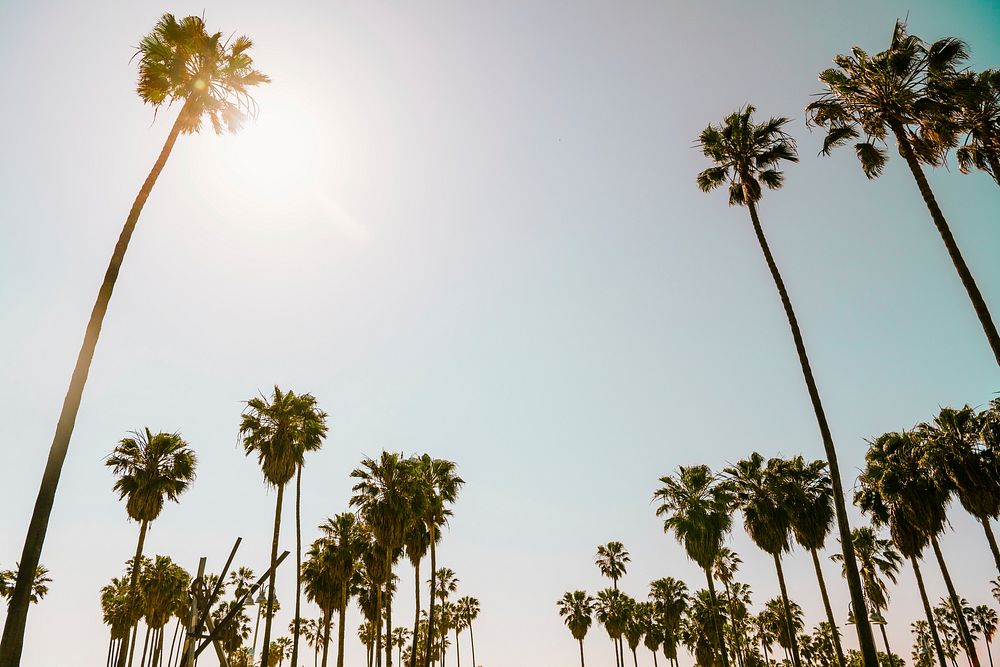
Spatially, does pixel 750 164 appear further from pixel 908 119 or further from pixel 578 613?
pixel 578 613

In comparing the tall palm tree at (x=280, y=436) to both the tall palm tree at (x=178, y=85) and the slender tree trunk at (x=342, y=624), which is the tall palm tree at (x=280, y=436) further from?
the tall palm tree at (x=178, y=85)

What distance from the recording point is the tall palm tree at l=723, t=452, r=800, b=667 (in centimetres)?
3375

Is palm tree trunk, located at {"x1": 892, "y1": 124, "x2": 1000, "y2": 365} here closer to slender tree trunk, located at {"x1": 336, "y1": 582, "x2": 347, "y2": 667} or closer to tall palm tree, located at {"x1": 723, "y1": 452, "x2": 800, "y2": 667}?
tall palm tree, located at {"x1": 723, "y1": 452, "x2": 800, "y2": 667}

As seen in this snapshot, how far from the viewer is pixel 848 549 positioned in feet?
60.4

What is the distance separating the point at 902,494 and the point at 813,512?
16.2 ft

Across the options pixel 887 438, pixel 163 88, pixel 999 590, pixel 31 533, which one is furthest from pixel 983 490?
pixel 999 590

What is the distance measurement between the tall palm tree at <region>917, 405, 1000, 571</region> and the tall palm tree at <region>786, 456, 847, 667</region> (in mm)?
6604

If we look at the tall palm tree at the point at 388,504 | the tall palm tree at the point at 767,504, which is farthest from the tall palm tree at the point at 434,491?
the tall palm tree at the point at 767,504

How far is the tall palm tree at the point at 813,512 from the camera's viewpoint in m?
32.8

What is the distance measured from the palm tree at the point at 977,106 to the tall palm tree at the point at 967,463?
12.6m

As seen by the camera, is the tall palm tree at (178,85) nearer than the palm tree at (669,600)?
Yes

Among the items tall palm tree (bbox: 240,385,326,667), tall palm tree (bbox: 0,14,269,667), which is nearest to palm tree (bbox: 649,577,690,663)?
tall palm tree (bbox: 240,385,326,667)

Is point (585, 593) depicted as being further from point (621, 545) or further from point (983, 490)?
point (983, 490)

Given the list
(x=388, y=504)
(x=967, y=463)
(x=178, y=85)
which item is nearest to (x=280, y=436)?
(x=388, y=504)
